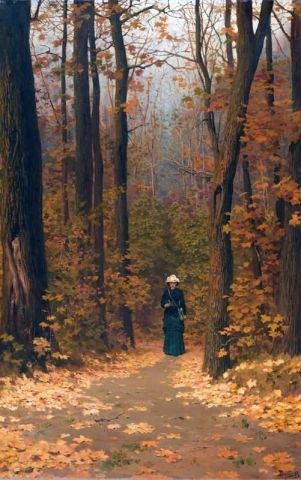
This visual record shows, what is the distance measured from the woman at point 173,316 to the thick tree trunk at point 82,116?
290 cm

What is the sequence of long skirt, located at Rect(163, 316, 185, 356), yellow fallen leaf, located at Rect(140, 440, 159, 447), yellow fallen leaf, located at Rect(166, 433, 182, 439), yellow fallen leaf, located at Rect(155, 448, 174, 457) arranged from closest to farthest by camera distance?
1. yellow fallen leaf, located at Rect(155, 448, 174, 457)
2. yellow fallen leaf, located at Rect(140, 440, 159, 447)
3. yellow fallen leaf, located at Rect(166, 433, 182, 439)
4. long skirt, located at Rect(163, 316, 185, 356)

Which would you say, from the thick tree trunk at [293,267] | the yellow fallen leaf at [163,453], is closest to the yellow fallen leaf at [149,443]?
the yellow fallen leaf at [163,453]

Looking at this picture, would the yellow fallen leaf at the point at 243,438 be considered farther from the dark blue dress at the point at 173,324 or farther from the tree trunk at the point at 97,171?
the tree trunk at the point at 97,171

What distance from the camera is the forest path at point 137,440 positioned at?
5520 mm

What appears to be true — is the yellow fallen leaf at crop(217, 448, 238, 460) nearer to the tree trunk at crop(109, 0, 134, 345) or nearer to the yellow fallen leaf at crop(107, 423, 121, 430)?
the yellow fallen leaf at crop(107, 423, 121, 430)

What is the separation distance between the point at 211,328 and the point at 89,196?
19.0ft

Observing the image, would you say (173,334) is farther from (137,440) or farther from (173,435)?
(137,440)

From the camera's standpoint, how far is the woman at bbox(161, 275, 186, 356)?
14125 millimetres

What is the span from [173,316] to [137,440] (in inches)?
322

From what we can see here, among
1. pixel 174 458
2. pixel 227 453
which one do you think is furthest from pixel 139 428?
pixel 227 453

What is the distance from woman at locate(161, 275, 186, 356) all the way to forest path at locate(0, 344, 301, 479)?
4930mm

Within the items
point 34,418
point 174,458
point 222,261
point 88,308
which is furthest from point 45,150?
point 174,458

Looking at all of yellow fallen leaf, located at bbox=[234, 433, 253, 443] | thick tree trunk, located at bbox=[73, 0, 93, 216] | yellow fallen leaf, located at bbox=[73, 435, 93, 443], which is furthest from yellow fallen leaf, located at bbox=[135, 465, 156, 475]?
thick tree trunk, located at bbox=[73, 0, 93, 216]

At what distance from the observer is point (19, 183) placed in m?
10.2
